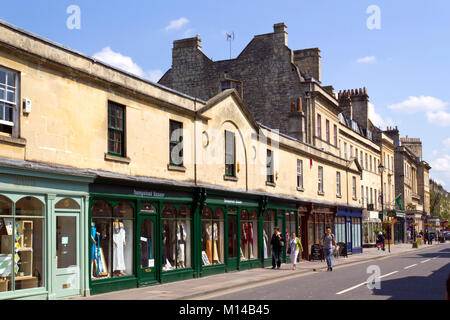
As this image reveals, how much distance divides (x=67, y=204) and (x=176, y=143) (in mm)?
6659

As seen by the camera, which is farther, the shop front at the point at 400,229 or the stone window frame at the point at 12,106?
the shop front at the point at 400,229

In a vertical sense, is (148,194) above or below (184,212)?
above

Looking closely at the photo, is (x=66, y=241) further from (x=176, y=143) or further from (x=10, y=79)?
(x=176, y=143)

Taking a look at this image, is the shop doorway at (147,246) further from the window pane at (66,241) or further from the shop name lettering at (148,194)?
the window pane at (66,241)

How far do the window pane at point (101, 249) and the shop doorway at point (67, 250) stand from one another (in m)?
0.80

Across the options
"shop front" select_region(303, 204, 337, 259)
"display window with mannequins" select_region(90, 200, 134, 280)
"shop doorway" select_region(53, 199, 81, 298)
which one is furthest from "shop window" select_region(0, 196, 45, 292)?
"shop front" select_region(303, 204, 337, 259)

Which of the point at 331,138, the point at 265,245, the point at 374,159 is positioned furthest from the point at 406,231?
the point at 265,245

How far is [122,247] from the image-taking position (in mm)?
17984

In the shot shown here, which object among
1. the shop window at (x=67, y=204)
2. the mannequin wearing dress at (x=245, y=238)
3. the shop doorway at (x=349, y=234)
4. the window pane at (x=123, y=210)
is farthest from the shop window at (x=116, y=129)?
the shop doorway at (x=349, y=234)

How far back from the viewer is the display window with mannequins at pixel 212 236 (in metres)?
22.9

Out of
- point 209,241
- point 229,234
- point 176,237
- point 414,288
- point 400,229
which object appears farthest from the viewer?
Answer: point 400,229

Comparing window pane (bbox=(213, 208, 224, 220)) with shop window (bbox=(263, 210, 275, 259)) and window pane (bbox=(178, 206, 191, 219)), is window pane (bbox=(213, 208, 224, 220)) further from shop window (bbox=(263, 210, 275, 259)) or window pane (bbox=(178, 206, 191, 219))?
shop window (bbox=(263, 210, 275, 259))

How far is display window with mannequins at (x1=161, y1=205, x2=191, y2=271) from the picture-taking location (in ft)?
66.5

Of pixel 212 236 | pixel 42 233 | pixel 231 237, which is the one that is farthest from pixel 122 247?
pixel 231 237
